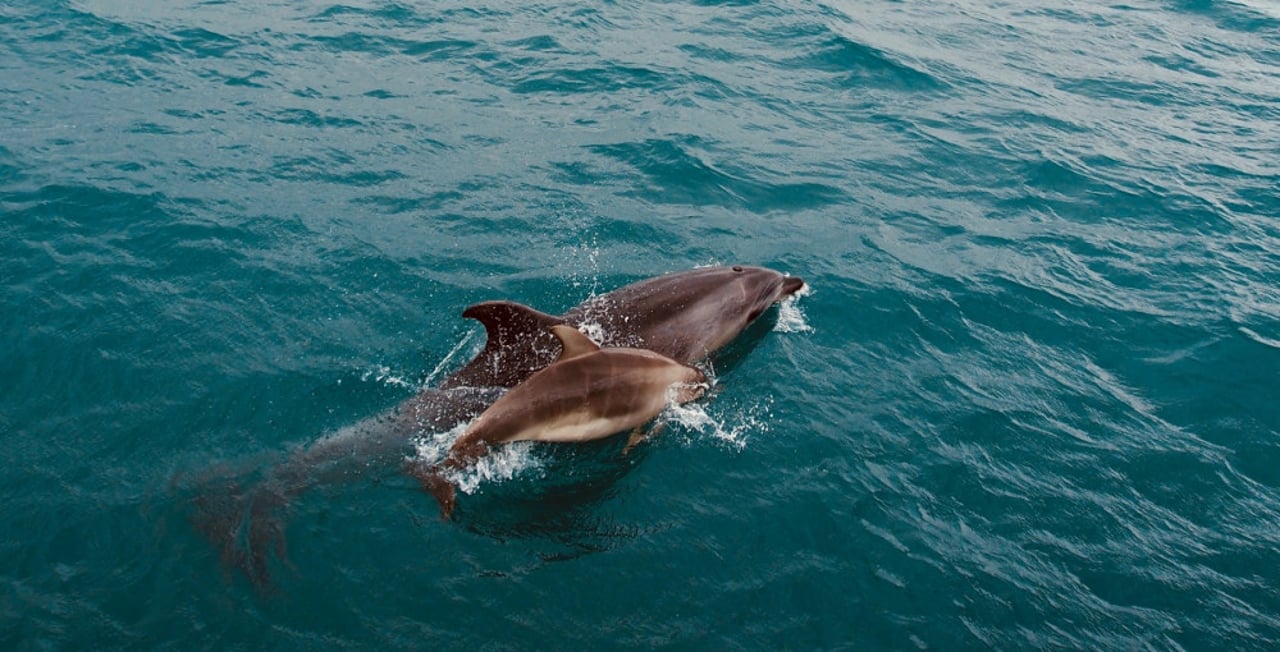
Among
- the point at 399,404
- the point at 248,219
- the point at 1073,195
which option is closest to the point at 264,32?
the point at 248,219

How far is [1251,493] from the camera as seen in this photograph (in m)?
10.3

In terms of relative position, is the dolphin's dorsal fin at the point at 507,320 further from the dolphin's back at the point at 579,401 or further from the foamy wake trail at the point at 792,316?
the foamy wake trail at the point at 792,316

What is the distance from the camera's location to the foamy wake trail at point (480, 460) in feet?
31.7

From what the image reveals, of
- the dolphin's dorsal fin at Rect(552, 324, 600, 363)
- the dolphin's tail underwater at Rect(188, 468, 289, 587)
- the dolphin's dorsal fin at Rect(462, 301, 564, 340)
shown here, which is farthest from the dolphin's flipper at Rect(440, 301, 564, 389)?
the dolphin's tail underwater at Rect(188, 468, 289, 587)

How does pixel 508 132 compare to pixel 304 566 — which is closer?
pixel 304 566

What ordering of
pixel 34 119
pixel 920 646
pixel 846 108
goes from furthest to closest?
pixel 846 108 < pixel 34 119 < pixel 920 646

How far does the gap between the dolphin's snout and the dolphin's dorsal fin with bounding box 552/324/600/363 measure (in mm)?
4045

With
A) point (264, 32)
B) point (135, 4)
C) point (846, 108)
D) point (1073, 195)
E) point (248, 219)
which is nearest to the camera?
point (248, 219)

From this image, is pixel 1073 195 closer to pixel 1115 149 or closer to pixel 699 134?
pixel 1115 149

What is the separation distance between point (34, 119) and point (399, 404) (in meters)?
13.5

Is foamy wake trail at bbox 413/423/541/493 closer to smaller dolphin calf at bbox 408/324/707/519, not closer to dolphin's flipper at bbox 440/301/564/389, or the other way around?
smaller dolphin calf at bbox 408/324/707/519

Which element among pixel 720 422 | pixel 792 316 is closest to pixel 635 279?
pixel 792 316

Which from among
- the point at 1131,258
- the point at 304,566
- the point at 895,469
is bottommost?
the point at 304,566

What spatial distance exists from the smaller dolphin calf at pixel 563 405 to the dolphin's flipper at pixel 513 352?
2.79ft
